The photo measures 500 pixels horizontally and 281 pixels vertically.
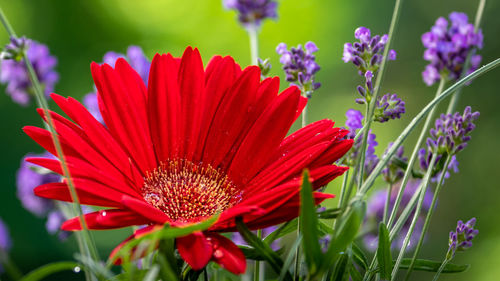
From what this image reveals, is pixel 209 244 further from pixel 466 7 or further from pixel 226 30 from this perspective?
pixel 466 7

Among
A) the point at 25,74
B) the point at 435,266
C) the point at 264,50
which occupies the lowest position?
the point at 435,266

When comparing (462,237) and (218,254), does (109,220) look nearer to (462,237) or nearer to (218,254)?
(218,254)

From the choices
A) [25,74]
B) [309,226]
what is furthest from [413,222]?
[25,74]

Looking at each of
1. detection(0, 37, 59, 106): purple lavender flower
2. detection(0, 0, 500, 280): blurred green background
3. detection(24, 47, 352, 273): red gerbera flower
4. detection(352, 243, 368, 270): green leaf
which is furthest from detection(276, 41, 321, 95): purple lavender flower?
detection(0, 0, 500, 280): blurred green background

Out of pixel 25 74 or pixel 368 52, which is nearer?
pixel 368 52

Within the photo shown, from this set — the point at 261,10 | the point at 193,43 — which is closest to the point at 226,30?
the point at 193,43
